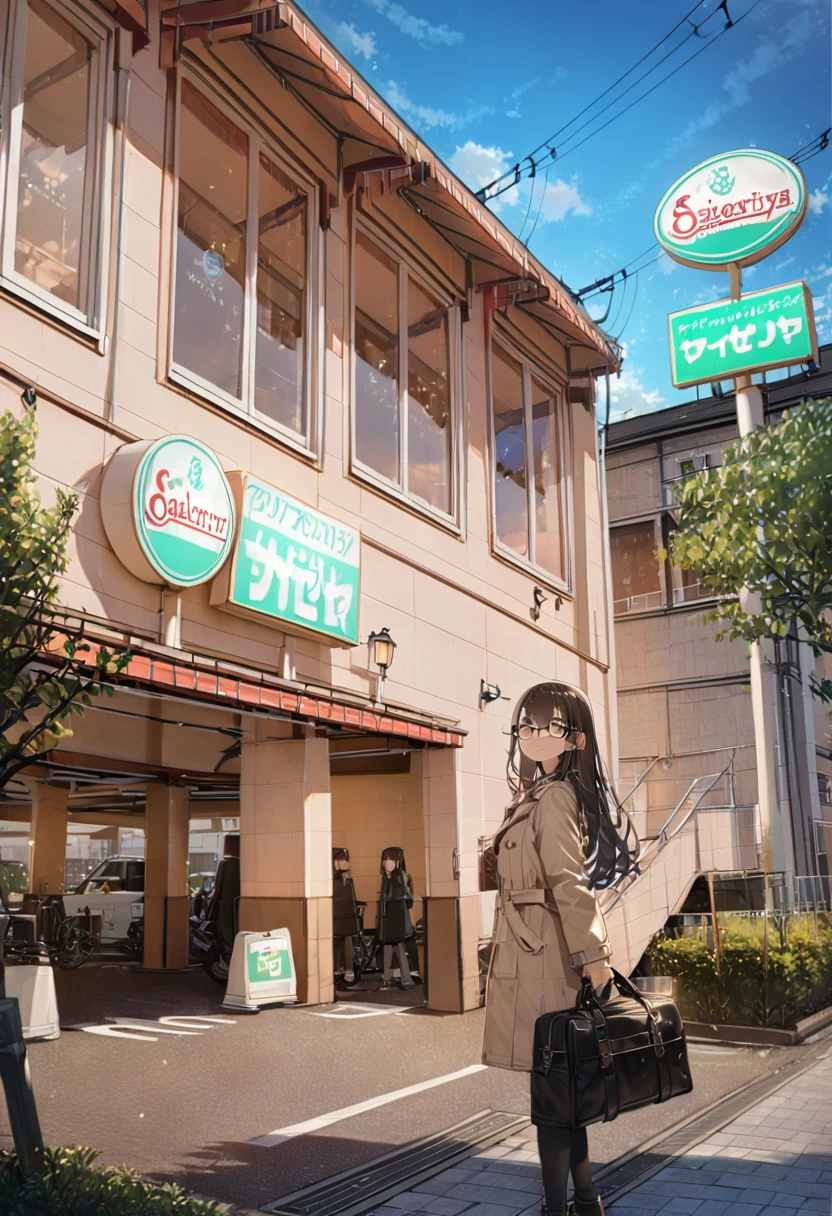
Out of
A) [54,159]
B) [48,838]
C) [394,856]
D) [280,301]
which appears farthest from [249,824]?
[48,838]

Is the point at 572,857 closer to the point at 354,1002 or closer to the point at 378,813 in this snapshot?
the point at 354,1002

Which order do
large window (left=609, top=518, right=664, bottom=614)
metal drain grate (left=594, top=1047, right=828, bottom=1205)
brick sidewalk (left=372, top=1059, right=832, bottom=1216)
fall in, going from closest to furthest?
brick sidewalk (left=372, top=1059, right=832, bottom=1216) < metal drain grate (left=594, top=1047, right=828, bottom=1205) < large window (left=609, top=518, right=664, bottom=614)

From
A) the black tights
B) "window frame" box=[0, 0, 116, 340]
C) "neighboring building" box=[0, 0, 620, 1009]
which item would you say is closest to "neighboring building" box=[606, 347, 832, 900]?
"neighboring building" box=[0, 0, 620, 1009]

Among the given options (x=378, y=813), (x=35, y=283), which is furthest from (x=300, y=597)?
(x=378, y=813)

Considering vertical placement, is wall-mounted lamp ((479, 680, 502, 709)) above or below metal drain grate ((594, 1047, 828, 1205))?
above

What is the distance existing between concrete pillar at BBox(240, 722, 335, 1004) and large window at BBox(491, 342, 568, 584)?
5.35 metres

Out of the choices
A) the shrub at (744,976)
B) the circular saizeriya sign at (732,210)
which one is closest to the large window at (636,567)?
the circular saizeriya sign at (732,210)

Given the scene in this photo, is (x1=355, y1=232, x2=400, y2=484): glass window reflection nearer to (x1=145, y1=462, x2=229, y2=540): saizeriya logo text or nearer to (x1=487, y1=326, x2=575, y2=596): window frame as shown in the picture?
(x1=487, y1=326, x2=575, y2=596): window frame

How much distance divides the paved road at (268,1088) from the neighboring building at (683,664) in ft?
39.4

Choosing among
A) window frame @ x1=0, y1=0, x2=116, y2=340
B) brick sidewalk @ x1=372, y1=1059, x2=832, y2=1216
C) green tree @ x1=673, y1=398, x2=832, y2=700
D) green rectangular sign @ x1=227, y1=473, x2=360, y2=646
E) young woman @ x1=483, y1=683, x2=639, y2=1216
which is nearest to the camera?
young woman @ x1=483, y1=683, x2=639, y2=1216

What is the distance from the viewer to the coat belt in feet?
15.1

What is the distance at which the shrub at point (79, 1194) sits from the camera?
3924mm

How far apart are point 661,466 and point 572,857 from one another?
22.4 metres

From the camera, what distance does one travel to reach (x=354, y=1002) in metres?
12.5
